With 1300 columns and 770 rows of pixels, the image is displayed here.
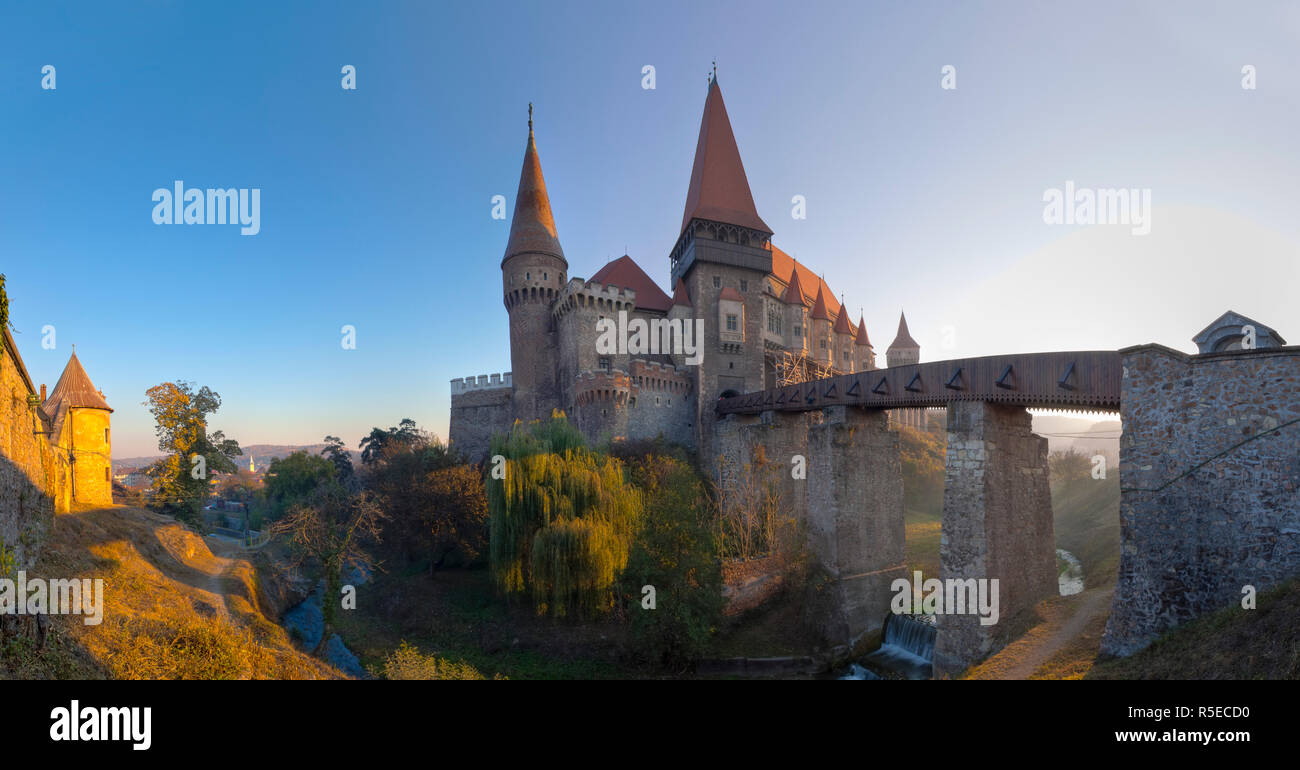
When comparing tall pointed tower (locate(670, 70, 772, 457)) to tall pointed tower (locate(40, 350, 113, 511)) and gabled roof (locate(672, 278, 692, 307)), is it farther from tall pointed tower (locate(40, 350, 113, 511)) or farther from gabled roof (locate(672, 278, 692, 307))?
tall pointed tower (locate(40, 350, 113, 511))

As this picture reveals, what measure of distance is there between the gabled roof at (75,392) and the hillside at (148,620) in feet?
14.8

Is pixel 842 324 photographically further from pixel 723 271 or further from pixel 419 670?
pixel 419 670

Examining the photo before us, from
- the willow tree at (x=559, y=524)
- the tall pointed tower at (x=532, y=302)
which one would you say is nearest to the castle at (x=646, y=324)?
the tall pointed tower at (x=532, y=302)

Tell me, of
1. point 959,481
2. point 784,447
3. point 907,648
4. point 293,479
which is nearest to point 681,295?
point 784,447

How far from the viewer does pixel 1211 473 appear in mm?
8539

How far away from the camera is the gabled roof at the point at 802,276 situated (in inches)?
1797

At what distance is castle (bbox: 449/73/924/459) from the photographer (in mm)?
29828

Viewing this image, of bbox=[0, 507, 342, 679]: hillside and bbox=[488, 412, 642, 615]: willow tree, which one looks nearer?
bbox=[0, 507, 342, 679]: hillside

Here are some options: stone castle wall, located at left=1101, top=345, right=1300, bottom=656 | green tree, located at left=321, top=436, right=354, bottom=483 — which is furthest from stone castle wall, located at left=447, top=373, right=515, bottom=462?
stone castle wall, located at left=1101, top=345, right=1300, bottom=656

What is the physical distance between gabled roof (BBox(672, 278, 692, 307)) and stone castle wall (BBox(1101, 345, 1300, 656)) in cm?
2389

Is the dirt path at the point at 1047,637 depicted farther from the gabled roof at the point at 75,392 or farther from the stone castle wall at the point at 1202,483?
the gabled roof at the point at 75,392

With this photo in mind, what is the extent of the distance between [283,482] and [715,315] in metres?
37.5
